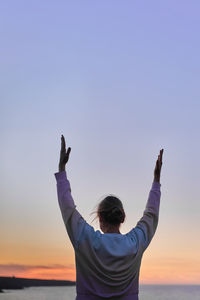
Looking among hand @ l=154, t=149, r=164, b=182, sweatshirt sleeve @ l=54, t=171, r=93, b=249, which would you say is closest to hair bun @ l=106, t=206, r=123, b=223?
sweatshirt sleeve @ l=54, t=171, r=93, b=249

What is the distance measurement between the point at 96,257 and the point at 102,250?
0.05 m

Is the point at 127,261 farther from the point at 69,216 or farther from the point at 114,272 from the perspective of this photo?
the point at 69,216

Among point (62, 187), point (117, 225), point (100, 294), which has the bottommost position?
point (100, 294)

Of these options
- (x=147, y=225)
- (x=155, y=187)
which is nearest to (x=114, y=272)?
(x=147, y=225)

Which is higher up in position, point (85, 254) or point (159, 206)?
point (159, 206)

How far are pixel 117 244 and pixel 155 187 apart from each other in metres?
0.52

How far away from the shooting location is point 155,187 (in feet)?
10.7

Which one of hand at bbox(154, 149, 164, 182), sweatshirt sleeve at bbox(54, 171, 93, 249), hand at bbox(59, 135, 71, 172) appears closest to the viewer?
sweatshirt sleeve at bbox(54, 171, 93, 249)

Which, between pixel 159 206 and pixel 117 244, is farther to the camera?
pixel 159 206

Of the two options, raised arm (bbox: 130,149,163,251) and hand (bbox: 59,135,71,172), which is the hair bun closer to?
raised arm (bbox: 130,149,163,251)

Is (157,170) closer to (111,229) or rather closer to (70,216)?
(111,229)

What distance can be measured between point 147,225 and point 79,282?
0.55 metres

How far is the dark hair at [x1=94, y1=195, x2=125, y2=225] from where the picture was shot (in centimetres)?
291

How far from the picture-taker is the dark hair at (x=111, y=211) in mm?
2908
